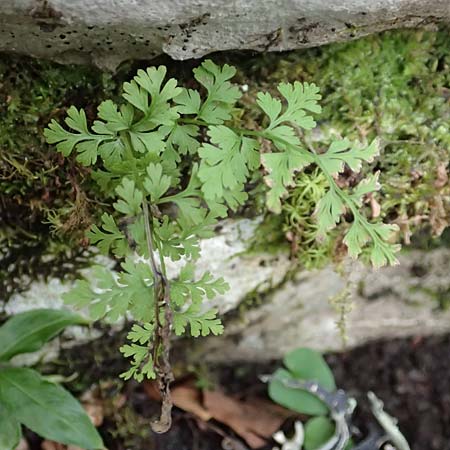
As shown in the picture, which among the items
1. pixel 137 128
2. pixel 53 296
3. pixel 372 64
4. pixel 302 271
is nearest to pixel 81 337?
pixel 53 296

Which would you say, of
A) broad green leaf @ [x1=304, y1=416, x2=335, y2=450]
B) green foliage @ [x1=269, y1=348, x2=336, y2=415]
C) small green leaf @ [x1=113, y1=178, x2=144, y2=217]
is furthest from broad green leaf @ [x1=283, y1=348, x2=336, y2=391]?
small green leaf @ [x1=113, y1=178, x2=144, y2=217]

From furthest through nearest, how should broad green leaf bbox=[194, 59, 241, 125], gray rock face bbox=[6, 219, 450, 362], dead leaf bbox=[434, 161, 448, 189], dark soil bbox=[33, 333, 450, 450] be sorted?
dark soil bbox=[33, 333, 450, 450] < gray rock face bbox=[6, 219, 450, 362] < dead leaf bbox=[434, 161, 448, 189] < broad green leaf bbox=[194, 59, 241, 125]

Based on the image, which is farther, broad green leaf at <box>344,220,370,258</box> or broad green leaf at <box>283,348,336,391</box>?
broad green leaf at <box>283,348,336,391</box>

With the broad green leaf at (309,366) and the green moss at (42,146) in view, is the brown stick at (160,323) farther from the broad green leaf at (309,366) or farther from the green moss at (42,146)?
the broad green leaf at (309,366)

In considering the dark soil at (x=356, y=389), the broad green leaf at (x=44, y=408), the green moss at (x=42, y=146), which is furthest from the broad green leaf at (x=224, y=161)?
the dark soil at (x=356, y=389)

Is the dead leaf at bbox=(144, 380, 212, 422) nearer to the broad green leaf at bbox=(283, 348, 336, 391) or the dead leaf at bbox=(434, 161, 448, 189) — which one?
the broad green leaf at bbox=(283, 348, 336, 391)

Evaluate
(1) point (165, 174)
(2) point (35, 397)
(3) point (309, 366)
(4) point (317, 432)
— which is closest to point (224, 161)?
(1) point (165, 174)
